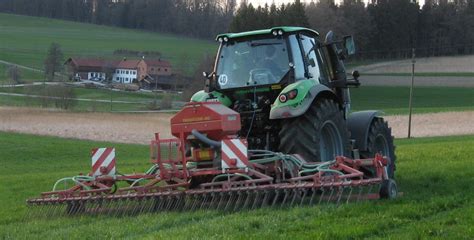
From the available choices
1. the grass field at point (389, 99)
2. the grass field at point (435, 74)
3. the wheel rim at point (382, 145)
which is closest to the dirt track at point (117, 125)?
the grass field at point (389, 99)

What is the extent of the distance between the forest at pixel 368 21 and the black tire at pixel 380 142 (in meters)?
51.0

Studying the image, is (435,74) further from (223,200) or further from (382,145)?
(223,200)

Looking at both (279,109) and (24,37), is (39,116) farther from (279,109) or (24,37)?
(24,37)

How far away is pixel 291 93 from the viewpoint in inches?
321

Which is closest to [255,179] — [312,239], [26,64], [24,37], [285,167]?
[285,167]

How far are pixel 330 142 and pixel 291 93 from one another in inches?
44.7

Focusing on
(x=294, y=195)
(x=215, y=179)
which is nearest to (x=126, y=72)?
(x=215, y=179)

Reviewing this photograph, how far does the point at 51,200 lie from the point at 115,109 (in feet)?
167

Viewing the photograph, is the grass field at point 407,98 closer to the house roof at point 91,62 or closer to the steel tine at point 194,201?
the house roof at point 91,62

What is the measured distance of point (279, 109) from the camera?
808 cm

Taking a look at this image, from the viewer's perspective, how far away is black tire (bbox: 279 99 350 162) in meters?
8.16

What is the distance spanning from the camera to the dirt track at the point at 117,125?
121ft

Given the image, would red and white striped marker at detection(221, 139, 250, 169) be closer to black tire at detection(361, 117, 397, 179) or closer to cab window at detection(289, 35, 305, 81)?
cab window at detection(289, 35, 305, 81)

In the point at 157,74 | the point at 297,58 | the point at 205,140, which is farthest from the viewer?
the point at 157,74
